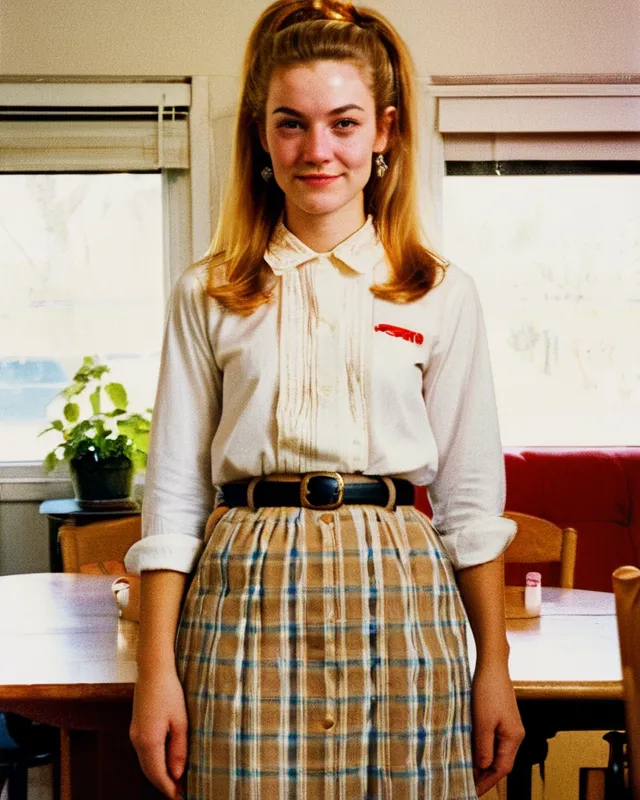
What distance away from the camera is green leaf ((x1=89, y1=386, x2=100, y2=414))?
3582mm

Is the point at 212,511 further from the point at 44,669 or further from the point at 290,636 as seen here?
the point at 44,669

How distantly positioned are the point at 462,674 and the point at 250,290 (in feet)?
1.43

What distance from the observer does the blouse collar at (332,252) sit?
1.09 m

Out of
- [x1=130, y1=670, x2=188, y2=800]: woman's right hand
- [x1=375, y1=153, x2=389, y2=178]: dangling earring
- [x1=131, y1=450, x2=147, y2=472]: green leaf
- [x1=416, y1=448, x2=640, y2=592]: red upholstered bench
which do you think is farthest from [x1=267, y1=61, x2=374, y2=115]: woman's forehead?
[x1=131, y1=450, x2=147, y2=472]: green leaf

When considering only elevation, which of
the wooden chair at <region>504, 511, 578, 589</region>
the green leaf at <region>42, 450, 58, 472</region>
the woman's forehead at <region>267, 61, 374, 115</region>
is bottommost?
the wooden chair at <region>504, 511, 578, 589</region>

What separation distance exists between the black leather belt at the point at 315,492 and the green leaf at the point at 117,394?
2.62 m

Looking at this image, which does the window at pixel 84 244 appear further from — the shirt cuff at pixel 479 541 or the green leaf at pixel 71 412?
the shirt cuff at pixel 479 541

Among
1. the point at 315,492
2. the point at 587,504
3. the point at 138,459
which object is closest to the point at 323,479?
the point at 315,492

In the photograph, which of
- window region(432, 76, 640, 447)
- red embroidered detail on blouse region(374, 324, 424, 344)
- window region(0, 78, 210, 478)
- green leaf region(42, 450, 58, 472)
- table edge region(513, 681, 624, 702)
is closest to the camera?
red embroidered detail on blouse region(374, 324, 424, 344)

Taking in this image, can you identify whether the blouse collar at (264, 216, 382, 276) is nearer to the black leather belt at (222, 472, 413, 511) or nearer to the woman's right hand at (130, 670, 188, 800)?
the black leather belt at (222, 472, 413, 511)

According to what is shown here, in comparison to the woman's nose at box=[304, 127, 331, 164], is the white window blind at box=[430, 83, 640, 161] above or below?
above

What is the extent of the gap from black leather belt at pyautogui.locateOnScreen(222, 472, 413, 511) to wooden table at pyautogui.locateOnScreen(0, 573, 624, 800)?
1.52ft

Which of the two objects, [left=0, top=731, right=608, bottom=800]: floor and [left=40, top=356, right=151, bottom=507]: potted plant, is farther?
[left=40, top=356, right=151, bottom=507]: potted plant

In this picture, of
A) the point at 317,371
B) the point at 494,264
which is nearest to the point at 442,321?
the point at 317,371
